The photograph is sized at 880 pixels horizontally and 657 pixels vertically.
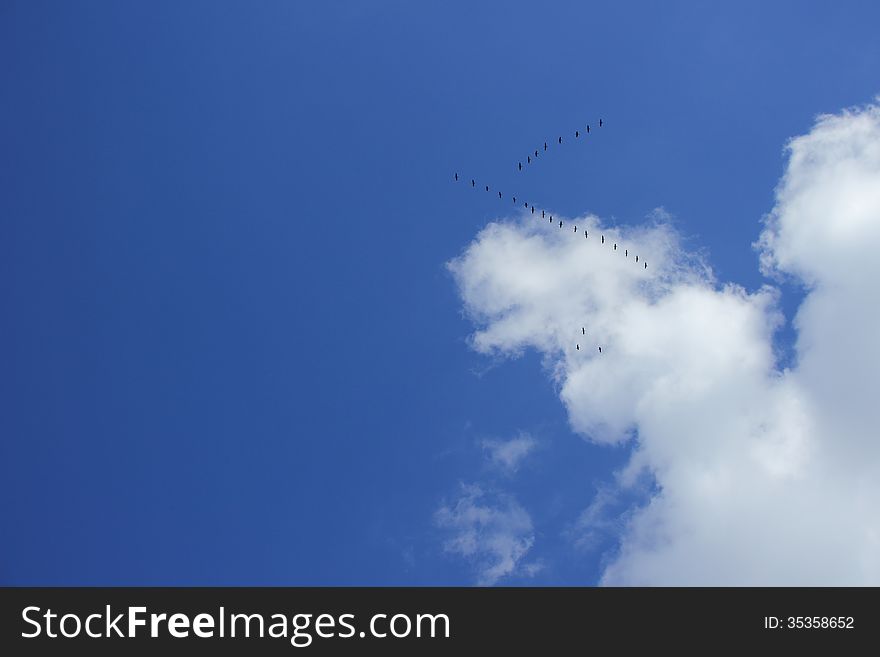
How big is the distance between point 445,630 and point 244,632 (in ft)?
59.4

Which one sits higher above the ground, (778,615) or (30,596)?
(30,596)

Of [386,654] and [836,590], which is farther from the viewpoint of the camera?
[836,590]

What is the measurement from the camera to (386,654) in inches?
2515

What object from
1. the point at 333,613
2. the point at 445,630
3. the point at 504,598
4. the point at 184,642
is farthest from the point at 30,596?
the point at 504,598

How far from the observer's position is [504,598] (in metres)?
68.3

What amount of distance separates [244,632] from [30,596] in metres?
21.8

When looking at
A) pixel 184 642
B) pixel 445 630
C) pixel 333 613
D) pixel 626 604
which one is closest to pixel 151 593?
pixel 184 642

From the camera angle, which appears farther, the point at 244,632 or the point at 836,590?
the point at 836,590

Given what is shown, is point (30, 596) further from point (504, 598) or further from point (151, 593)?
point (504, 598)

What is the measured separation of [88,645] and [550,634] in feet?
141

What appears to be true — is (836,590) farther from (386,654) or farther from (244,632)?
(244,632)

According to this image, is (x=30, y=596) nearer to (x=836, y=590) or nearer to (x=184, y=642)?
(x=184, y=642)

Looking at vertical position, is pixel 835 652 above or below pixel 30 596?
below

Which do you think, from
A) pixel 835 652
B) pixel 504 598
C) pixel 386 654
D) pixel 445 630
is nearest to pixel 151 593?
pixel 386 654
